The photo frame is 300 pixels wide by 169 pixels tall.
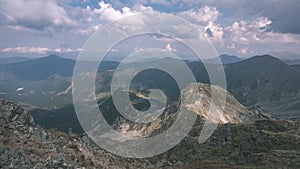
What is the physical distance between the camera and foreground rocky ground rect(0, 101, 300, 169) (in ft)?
315

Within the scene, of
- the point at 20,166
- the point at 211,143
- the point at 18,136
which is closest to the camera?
the point at 20,166

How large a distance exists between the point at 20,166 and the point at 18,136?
18462mm

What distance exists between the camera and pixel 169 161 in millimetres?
184125

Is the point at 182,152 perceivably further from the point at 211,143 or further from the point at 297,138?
the point at 297,138

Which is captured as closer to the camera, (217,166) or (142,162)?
(217,166)

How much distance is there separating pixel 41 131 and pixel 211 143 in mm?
106278

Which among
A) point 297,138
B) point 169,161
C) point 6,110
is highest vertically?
point 6,110

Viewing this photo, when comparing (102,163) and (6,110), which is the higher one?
(6,110)

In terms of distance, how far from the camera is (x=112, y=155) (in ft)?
477

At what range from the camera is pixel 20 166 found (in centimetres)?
9075

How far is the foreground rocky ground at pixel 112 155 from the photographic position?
96.1 meters

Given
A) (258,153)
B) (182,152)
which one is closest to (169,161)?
(182,152)

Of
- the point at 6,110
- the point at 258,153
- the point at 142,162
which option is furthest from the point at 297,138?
the point at 6,110

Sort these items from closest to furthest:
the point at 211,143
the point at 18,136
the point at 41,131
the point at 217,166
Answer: the point at 18,136 → the point at 41,131 → the point at 217,166 → the point at 211,143
